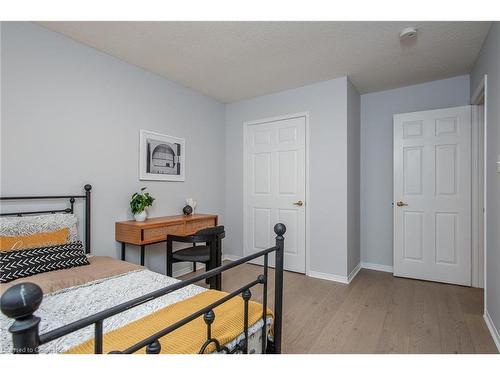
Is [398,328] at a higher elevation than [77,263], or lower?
lower

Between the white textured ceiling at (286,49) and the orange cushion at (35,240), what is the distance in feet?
5.37

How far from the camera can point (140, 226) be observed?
8.13ft

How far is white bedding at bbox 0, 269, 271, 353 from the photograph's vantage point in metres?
1.07

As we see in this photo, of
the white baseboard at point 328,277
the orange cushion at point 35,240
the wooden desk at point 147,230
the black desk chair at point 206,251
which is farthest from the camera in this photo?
the white baseboard at point 328,277

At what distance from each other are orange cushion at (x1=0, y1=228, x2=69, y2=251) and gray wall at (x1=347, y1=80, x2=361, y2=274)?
2.82 meters

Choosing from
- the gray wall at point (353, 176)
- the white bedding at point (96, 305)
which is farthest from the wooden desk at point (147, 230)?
the gray wall at point (353, 176)

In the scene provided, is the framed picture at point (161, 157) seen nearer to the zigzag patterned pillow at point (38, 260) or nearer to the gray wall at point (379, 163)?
the zigzag patterned pillow at point (38, 260)

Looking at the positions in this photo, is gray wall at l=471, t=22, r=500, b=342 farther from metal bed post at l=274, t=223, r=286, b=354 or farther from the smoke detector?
metal bed post at l=274, t=223, r=286, b=354

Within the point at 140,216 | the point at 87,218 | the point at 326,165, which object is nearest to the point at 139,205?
the point at 140,216

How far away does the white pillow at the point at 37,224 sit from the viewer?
5.92 ft

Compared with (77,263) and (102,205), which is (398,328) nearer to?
(77,263)
